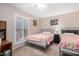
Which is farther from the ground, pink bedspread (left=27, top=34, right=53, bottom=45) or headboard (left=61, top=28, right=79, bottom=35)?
headboard (left=61, top=28, right=79, bottom=35)

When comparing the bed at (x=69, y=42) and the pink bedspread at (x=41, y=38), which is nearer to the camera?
the bed at (x=69, y=42)

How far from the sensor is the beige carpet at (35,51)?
1.78m

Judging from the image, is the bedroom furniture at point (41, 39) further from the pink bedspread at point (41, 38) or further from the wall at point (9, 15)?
the wall at point (9, 15)

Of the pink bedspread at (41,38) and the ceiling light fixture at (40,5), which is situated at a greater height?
the ceiling light fixture at (40,5)

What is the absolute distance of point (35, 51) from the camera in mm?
1809

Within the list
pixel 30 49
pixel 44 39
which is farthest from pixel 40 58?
pixel 44 39

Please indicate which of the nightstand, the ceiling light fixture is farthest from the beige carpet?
the ceiling light fixture

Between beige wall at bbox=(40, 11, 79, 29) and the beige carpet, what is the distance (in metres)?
0.43

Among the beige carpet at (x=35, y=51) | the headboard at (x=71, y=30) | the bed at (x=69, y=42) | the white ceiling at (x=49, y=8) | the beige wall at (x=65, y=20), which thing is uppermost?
the white ceiling at (x=49, y=8)

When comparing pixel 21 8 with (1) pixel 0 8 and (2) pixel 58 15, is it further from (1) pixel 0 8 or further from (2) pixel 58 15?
(2) pixel 58 15

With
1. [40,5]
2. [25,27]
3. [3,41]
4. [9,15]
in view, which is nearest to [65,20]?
[40,5]

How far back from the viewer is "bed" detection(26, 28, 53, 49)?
1798mm

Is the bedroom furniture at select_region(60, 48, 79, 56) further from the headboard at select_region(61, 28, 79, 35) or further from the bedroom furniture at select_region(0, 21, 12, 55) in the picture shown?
the bedroom furniture at select_region(0, 21, 12, 55)

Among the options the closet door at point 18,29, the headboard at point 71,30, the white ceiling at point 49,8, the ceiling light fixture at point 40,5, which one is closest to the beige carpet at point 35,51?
the closet door at point 18,29
